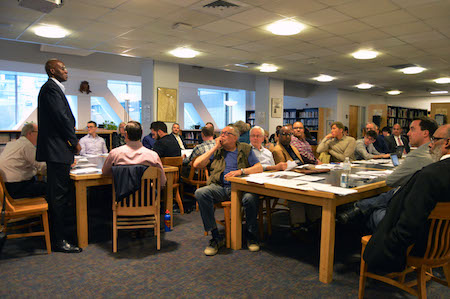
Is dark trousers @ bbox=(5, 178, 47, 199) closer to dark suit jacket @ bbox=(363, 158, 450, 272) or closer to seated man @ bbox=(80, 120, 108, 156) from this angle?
seated man @ bbox=(80, 120, 108, 156)

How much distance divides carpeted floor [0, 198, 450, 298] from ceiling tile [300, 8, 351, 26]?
2.85m

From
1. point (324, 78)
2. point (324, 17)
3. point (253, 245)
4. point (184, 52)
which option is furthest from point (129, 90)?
point (253, 245)

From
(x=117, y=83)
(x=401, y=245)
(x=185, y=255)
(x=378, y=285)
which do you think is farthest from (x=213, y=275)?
(x=117, y=83)

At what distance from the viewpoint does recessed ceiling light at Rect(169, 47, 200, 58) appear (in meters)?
6.69

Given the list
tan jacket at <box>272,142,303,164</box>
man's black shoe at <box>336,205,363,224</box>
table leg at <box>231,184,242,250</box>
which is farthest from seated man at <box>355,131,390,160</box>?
table leg at <box>231,184,242,250</box>

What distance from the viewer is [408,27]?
16.3 ft

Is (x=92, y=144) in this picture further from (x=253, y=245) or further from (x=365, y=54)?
→ (x=365, y=54)

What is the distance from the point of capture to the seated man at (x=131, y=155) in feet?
10.1

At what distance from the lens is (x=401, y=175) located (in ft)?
8.26

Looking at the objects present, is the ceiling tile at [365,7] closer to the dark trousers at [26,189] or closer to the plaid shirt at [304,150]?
the plaid shirt at [304,150]

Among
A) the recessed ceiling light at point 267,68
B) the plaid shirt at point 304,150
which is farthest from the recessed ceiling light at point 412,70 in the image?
the plaid shirt at point 304,150

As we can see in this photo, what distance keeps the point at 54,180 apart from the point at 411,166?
302 cm

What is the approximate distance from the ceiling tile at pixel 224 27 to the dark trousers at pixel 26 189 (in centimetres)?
318

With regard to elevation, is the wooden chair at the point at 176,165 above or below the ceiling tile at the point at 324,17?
below
